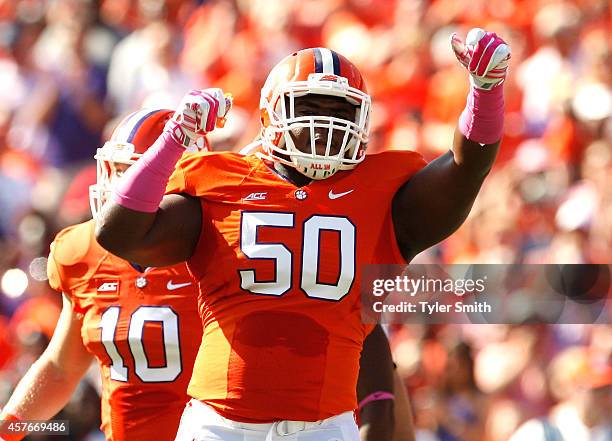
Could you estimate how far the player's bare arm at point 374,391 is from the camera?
4.30 meters

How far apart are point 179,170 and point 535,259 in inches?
157

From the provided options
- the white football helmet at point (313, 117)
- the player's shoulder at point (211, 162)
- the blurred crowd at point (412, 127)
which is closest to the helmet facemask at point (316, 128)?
the white football helmet at point (313, 117)

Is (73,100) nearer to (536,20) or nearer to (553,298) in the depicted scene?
(536,20)

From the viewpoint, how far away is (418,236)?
375 cm

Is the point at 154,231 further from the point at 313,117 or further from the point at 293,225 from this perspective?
the point at 313,117

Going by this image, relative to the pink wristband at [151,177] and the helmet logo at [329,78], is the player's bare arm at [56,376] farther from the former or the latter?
the helmet logo at [329,78]

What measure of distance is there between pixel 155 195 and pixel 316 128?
20.0 inches

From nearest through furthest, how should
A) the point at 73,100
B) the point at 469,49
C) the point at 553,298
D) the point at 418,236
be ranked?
the point at 469,49 → the point at 418,236 → the point at 553,298 → the point at 73,100

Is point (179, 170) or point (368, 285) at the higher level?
point (179, 170)

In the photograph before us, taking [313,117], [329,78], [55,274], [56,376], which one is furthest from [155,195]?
[56,376]

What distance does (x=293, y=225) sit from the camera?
3629 millimetres

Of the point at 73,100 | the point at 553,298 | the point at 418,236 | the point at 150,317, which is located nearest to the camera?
the point at 418,236

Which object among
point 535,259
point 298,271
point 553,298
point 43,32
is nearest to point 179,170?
point 298,271

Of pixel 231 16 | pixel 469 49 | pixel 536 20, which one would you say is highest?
pixel 231 16
